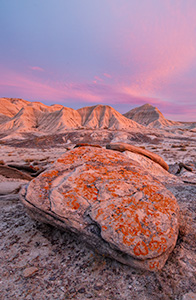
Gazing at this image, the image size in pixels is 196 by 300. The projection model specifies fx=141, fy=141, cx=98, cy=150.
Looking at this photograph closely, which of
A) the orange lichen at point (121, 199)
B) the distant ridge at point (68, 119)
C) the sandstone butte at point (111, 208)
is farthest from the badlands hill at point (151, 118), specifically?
the sandstone butte at point (111, 208)

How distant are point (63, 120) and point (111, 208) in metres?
70.6

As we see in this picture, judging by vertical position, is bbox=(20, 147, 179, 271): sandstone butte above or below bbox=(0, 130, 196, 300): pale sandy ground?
above

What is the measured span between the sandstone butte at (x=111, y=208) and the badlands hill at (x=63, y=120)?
5917 cm

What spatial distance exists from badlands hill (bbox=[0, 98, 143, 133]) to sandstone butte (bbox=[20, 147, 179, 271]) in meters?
59.2

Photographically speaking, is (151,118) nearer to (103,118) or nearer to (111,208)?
(103,118)

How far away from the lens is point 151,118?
11481 centimetres

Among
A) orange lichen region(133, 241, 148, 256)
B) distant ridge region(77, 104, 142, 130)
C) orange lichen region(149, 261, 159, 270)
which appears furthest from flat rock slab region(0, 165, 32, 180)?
distant ridge region(77, 104, 142, 130)

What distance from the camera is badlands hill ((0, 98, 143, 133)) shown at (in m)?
67.6

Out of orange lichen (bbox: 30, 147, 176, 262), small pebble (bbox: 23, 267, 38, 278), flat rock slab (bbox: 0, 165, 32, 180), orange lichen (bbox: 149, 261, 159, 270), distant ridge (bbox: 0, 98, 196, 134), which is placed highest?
distant ridge (bbox: 0, 98, 196, 134)

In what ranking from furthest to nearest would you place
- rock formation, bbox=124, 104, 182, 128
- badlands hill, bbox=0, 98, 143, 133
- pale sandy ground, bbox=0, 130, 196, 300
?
1. rock formation, bbox=124, 104, 182, 128
2. badlands hill, bbox=0, 98, 143, 133
3. pale sandy ground, bbox=0, 130, 196, 300

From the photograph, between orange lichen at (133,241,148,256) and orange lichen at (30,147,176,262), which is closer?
orange lichen at (133,241,148,256)

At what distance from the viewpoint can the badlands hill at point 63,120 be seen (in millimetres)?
67625

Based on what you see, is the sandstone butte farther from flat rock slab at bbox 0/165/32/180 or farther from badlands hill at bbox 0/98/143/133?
badlands hill at bbox 0/98/143/133

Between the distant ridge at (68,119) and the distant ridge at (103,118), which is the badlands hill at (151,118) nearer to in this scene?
the distant ridge at (68,119)
